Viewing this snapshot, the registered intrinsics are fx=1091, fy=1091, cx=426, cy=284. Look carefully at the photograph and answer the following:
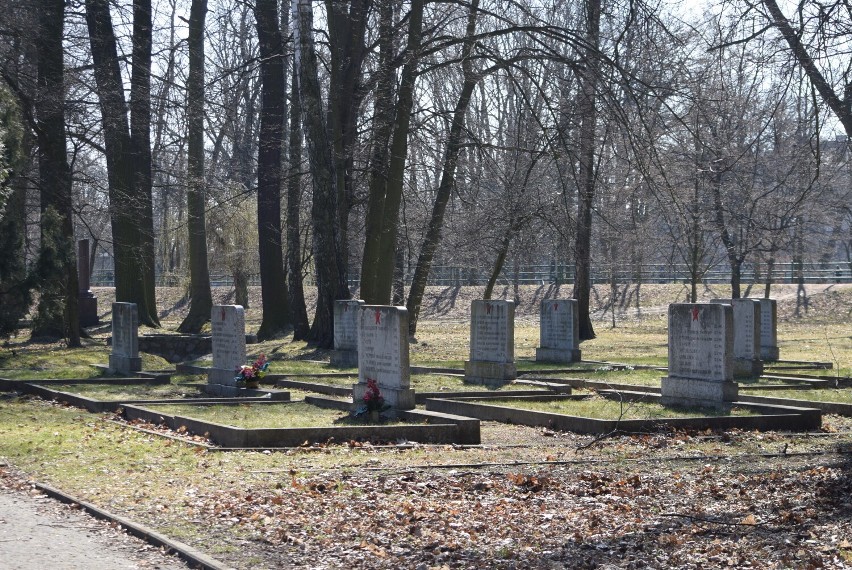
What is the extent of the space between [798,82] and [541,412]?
4903mm

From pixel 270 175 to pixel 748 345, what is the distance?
13.8 m

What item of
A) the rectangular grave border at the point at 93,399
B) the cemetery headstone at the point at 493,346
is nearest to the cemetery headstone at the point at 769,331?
the cemetery headstone at the point at 493,346

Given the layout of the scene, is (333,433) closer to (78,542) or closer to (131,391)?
(78,542)

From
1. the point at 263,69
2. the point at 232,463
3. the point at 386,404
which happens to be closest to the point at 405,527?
the point at 232,463

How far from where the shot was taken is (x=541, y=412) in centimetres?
1345

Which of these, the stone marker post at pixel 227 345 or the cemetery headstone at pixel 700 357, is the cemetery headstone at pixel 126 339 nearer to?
the stone marker post at pixel 227 345

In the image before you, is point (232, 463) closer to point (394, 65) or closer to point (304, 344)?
point (394, 65)

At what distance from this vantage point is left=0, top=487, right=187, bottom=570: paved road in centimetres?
663

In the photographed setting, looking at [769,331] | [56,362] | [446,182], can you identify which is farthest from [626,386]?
[446,182]

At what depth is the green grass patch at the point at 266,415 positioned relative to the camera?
1262cm

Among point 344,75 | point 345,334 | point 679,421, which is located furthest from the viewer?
point 344,75

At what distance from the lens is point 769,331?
23672 millimetres

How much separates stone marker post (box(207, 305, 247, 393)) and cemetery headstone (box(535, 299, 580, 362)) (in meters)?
8.49

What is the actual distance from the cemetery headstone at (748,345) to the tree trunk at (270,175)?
12.7 meters
